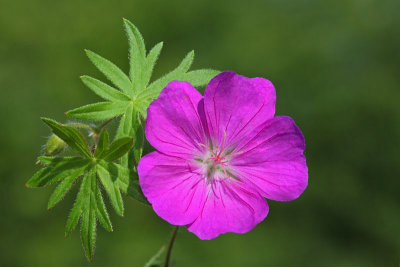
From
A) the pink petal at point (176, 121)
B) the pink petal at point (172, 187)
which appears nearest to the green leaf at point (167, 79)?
the pink petal at point (176, 121)

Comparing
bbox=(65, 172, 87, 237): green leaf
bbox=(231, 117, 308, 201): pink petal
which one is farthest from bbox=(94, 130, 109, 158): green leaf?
bbox=(231, 117, 308, 201): pink petal

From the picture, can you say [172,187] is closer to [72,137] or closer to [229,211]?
[229,211]

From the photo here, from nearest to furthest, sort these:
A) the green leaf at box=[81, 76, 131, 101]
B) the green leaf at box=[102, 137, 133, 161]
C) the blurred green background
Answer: the green leaf at box=[102, 137, 133, 161]
the green leaf at box=[81, 76, 131, 101]
the blurred green background

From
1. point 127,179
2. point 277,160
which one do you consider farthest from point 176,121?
point 277,160

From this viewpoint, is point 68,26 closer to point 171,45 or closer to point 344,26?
point 171,45

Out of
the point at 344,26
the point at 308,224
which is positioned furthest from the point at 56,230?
the point at 344,26

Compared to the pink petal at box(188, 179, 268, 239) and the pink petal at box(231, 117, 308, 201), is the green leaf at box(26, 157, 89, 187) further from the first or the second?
the pink petal at box(231, 117, 308, 201)
